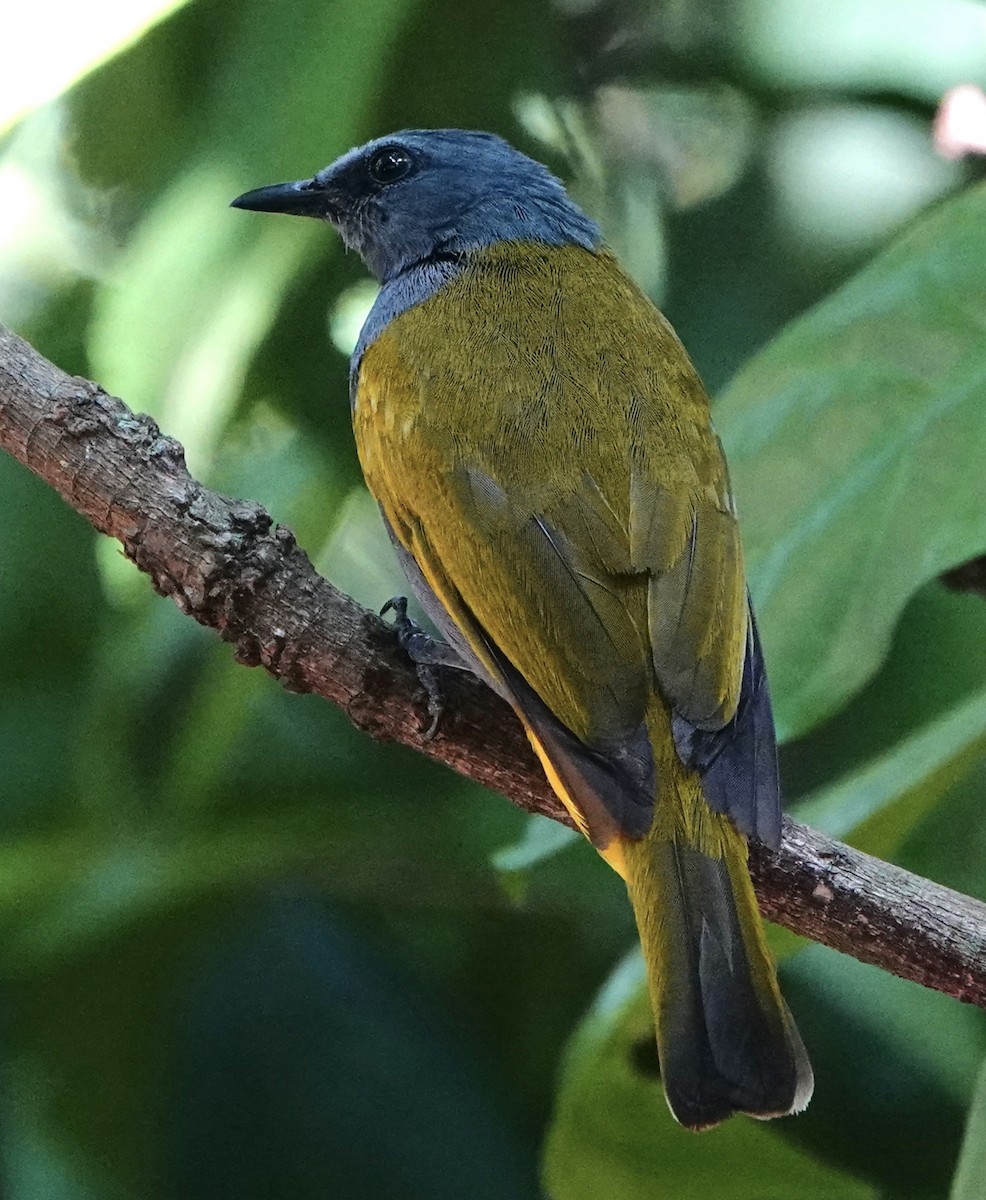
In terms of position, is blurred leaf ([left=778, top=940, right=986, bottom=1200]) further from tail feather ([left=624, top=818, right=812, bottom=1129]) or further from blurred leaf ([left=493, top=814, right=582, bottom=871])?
tail feather ([left=624, top=818, right=812, bottom=1129])

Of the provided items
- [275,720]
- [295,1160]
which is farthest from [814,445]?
[295,1160]

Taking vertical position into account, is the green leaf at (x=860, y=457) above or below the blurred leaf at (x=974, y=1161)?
above

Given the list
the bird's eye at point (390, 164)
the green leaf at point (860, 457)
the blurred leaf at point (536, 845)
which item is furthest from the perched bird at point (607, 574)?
the blurred leaf at point (536, 845)

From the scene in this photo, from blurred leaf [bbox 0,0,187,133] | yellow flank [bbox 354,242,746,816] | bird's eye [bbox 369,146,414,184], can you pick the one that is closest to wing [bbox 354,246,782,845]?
yellow flank [bbox 354,242,746,816]

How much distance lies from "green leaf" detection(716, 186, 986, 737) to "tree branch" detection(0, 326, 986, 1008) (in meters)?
0.46

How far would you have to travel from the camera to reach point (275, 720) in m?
1.65

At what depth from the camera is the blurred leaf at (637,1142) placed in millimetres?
1438

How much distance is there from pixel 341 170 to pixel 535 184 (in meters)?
0.24

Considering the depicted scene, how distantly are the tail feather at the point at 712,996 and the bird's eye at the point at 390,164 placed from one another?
97 cm

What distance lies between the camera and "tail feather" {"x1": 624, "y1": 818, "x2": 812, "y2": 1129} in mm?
898

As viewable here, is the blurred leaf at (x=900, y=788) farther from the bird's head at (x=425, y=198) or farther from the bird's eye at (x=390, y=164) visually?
the bird's eye at (x=390, y=164)

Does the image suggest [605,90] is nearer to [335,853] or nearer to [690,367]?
[690,367]

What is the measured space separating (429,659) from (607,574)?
0.17 m

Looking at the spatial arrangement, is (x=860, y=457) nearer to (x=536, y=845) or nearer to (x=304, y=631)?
(x=536, y=845)
